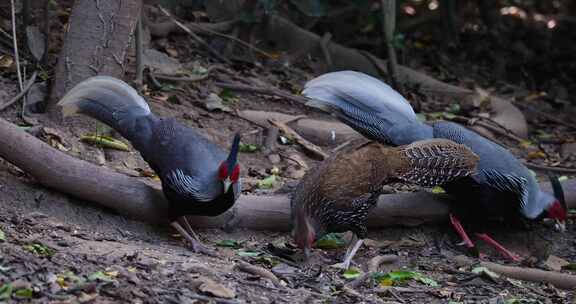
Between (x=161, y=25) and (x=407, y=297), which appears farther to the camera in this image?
(x=161, y=25)

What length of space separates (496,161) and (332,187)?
136 cm

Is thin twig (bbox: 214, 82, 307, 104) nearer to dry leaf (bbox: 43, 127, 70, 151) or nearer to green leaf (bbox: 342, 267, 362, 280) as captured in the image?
dry leaf (bbox: 43, 127, 70, 151)

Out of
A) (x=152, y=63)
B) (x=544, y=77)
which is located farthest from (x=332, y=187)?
→ (x=544, y=77)

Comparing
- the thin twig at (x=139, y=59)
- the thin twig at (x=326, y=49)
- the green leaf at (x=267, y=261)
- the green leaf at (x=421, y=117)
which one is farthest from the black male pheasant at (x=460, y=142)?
the thin twig at (x=326, y=49)

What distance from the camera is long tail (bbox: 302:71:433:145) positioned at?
19.7 feet

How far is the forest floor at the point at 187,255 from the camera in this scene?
3992 mm

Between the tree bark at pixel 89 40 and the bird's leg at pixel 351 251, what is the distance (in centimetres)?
198

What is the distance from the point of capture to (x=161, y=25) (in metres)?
8.30

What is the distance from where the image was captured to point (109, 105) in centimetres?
549

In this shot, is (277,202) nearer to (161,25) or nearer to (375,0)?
(161,25)

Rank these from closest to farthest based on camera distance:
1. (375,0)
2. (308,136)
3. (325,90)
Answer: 1. (325,90)
2. (308,136)
3. (375,0)

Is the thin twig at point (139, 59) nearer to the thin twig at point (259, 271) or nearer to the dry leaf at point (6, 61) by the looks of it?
the dry leaf at point (6, 61)

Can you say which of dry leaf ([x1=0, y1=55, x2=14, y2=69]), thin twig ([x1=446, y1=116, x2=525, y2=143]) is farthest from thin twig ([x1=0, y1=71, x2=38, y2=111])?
thin twig ([x1=446, y1=116, x2=525, y2=143])

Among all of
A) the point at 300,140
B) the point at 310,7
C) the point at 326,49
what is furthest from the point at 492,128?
the point at 300,140
